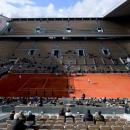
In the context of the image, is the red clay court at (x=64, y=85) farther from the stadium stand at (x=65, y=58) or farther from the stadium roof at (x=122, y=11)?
the stadium roof at (x=122, y=11)

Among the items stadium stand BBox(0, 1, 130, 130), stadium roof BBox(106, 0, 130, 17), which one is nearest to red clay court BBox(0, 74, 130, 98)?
stadium stand BBox(0, 1, 130, 130)

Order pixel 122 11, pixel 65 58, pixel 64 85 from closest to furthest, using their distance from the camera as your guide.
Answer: pixel 64 85, pixel 65 58, pixel 122 11

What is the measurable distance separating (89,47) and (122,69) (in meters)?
10.1

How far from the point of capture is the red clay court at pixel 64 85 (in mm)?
40031

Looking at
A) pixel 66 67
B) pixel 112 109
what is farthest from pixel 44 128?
pixel 66 67

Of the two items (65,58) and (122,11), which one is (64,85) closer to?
(65,58)

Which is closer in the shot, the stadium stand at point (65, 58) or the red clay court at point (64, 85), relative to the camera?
the red clay court at point (64, 85)

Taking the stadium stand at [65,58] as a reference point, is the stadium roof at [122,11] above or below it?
above

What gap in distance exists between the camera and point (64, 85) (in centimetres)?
4503

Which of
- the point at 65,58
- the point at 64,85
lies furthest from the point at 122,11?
the point at 64,85

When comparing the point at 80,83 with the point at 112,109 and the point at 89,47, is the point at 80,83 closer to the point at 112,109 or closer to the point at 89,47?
the point at 89,47

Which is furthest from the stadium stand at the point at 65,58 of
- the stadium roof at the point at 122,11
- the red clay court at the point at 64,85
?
the stadium roof at the point at 122,11

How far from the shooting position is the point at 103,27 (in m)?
72.5

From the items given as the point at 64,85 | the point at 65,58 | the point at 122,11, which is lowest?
the point at 64,85
